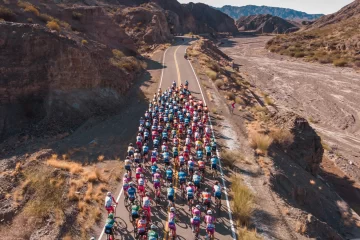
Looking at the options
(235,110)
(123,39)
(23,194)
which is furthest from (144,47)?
(23,194)

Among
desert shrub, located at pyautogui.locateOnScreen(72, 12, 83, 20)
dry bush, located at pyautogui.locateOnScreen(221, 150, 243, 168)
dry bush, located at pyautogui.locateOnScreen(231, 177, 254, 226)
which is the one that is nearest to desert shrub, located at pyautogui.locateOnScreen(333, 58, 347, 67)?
desert shrub, located at pyautogui.locateOnScreen(72, 12, 83, 20)

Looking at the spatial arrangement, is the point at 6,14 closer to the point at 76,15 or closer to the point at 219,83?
the point at 76,15

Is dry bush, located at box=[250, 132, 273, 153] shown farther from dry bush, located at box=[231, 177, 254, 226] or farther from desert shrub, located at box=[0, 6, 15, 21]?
desert shrub, located at box=[0, 6, 15, 21]

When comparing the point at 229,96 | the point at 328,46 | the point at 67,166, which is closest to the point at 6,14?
the point at 67,166

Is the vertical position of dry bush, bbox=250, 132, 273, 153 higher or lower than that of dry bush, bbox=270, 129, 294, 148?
higher

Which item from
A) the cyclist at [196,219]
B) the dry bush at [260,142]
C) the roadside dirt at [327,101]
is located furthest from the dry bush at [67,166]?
the roadside dirt at [327,101]

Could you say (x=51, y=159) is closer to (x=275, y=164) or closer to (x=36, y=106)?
(x=36, y=106)

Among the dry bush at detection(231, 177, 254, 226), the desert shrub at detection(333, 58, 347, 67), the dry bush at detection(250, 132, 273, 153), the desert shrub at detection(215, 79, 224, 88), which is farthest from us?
the desert shrub at detection(333, 58, 347, 67)
